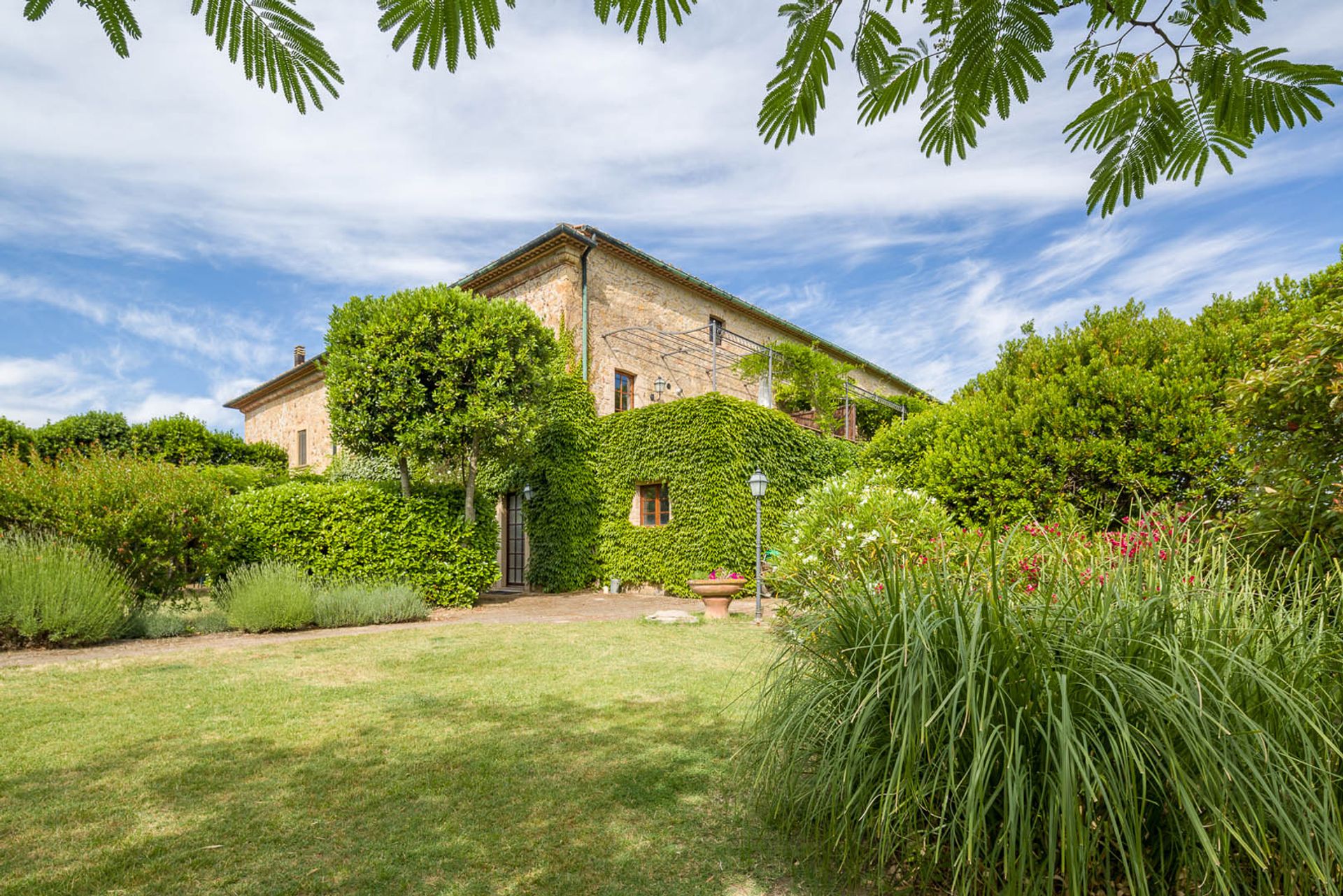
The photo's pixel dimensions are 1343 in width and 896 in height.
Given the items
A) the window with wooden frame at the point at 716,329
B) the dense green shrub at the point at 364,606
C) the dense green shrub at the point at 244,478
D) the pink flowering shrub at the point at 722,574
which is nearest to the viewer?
the dense green shrub at the point at 364,606

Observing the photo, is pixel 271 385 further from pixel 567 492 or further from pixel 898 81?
pixel 898 81

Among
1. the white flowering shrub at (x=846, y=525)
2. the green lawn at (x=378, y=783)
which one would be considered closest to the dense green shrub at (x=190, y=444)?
the green lawn at (x=378, y=783)

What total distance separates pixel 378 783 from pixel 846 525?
475cm

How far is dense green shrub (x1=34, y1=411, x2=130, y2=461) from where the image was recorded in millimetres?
19781

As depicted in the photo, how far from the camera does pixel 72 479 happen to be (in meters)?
Answer: 7.96

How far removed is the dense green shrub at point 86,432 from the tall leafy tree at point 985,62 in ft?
80.6

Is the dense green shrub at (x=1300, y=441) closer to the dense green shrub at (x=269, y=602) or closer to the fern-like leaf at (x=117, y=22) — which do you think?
the fern-like leaf at (x=117, y=22)

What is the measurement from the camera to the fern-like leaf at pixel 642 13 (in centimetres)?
181

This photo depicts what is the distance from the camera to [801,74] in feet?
6.73

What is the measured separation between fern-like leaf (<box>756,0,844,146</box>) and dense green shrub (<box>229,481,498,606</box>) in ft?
33.2

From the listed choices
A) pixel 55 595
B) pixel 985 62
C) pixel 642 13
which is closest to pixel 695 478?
pixel 55 595

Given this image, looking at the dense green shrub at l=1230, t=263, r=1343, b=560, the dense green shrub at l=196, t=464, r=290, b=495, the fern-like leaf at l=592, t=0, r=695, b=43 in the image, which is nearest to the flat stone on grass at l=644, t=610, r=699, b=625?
the dense green shrub at l=1230, t=263, r=1343, b=560

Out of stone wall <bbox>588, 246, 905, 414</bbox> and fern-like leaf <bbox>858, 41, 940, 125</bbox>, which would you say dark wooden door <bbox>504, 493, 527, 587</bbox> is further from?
fern-like leaf <bbox>858, 41, 940, 125</bbox>

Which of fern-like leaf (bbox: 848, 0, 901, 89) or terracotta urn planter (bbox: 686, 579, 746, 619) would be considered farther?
terracotta urn planter (bbox: 686, 579, 746, 619)
